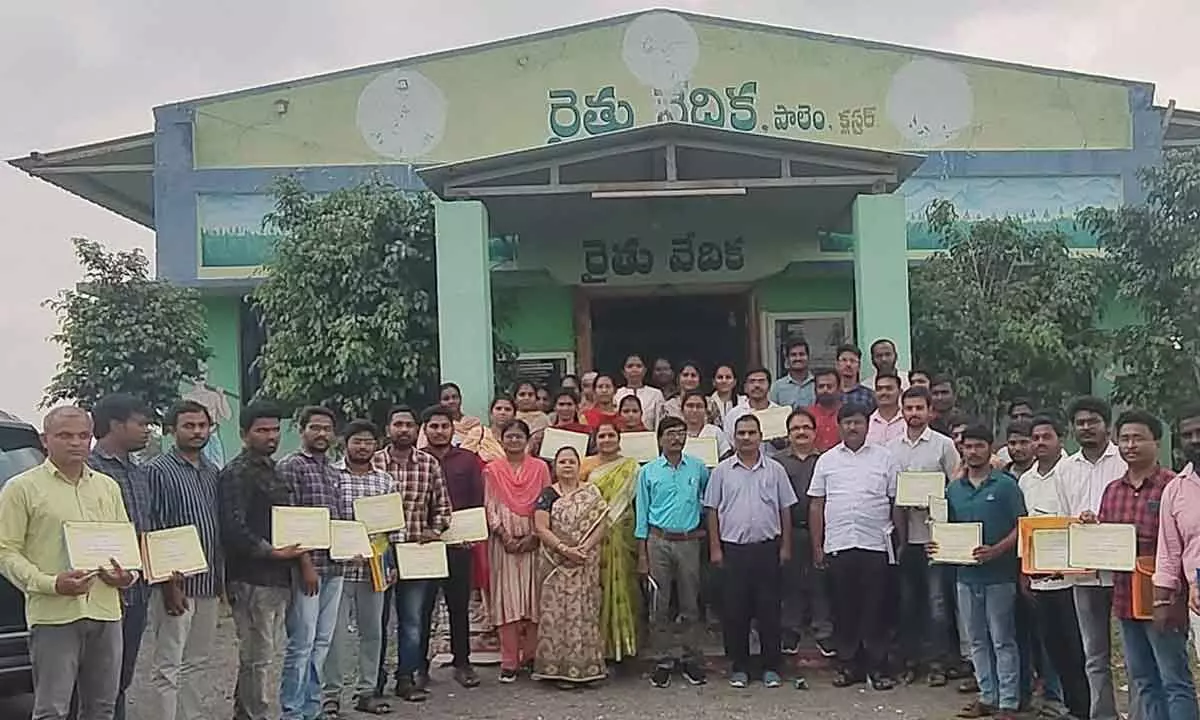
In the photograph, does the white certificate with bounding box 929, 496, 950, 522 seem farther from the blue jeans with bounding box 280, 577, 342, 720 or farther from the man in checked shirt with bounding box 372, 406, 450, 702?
the blue jeans with bounding box 280, 577, 342, 720

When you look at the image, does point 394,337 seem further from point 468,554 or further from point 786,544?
point 786,544

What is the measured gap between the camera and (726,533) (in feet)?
26.6

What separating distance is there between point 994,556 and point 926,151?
30.8 ft

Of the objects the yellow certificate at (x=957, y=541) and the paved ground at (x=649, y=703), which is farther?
the paved ground at (x=649, y=703)

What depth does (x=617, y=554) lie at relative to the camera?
8414 millimetres

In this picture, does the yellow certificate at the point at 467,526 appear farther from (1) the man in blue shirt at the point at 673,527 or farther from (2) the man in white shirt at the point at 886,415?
(2) the man in white shirt at the point at 886,415

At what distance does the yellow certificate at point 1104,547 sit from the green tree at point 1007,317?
6.90m

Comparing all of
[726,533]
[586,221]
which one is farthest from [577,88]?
[726,533]

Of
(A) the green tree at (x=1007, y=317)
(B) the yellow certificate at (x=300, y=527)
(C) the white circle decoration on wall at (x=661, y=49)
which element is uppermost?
(C) the white circle decoration on wall at (x=661, y=49)

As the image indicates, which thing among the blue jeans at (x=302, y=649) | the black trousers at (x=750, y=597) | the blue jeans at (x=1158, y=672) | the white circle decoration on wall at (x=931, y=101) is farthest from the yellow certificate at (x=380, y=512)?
the white circle decoration on wall at (x=931, y=101)

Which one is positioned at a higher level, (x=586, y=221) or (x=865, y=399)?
(x=586, y=221)

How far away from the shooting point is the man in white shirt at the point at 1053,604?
6926 mm

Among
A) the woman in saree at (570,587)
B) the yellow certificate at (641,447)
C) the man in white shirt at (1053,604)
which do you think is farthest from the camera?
the yellow certificate at (641,447)

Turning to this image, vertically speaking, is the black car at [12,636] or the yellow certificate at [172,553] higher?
the yellow certificate at [172,553]
